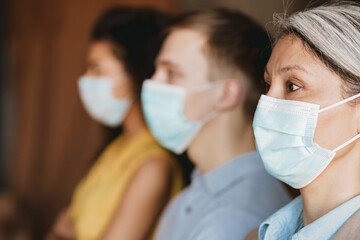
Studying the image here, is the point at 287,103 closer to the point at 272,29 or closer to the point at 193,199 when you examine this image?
the point at 272,29

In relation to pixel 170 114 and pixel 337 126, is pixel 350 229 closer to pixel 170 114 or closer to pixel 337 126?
pixel 337 126

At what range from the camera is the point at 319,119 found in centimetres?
106

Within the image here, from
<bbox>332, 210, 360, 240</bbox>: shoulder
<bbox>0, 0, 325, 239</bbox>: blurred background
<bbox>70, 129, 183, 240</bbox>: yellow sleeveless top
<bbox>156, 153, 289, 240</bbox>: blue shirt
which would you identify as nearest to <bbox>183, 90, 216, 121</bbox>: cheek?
<bbox>156, 153, 289, 240</bbox>: blue shirt

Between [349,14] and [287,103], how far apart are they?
23 centimetres

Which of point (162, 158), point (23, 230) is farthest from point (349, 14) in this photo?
point (23, 230)

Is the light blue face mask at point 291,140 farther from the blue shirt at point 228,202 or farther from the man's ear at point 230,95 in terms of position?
the man's ear at point 230,95

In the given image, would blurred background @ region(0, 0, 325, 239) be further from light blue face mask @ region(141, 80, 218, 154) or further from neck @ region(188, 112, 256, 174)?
neck @ region(188, 112, 256, 174)

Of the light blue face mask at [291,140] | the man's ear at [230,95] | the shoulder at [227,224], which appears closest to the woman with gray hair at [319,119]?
the light blue face mask at [291,140]

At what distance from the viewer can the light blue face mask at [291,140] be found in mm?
1062

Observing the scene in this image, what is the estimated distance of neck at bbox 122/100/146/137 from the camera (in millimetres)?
2262

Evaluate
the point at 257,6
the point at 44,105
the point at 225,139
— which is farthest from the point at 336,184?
the point at 44,105

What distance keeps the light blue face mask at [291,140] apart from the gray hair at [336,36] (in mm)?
60

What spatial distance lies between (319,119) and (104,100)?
1388 millimetres

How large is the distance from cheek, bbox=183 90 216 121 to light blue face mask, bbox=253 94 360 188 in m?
0.61
